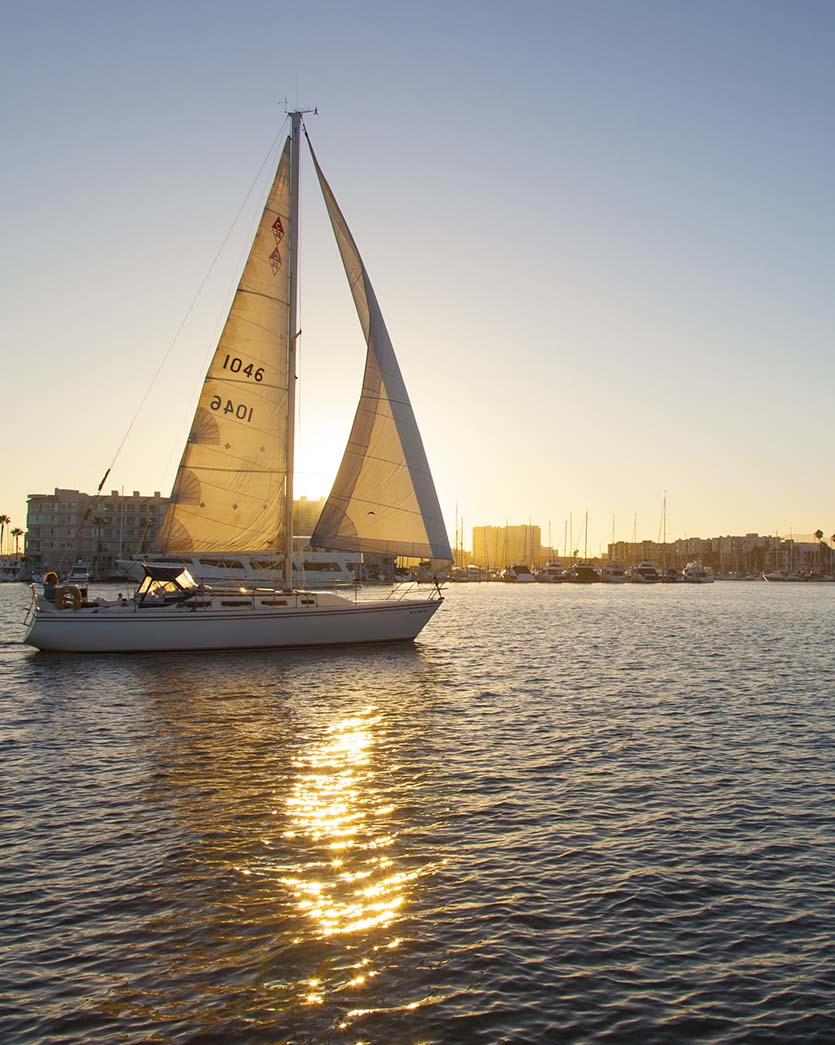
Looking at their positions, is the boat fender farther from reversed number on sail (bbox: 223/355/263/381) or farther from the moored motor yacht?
the moored motor yacht

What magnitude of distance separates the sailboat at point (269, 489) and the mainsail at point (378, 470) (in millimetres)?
51

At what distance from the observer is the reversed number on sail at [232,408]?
111 ft

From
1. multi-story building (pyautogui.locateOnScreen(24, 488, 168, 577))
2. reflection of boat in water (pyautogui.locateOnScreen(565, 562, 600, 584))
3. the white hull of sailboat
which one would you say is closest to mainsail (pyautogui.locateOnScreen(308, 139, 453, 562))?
the white hull of sailboat

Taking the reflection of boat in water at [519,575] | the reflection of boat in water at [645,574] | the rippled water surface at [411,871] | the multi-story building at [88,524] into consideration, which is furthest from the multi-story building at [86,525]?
the rippled water surface at [411,871]

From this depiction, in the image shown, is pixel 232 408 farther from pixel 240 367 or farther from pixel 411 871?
pixel 411 871

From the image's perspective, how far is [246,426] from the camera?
3431 centimetres

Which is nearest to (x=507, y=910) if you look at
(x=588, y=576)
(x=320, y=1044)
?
(x=320, y=1044)

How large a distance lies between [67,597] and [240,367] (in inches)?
439

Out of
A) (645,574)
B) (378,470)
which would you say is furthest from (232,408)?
(645,574)

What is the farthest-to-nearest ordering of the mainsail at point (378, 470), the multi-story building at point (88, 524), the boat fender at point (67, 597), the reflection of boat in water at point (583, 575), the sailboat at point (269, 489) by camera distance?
Answer: the reflection of boat in water at point (583, 575) < the multi-story building at point (88, 524) < the mainsail at point (378, 470) < the boat fender at point (67, 597) < the sailboat at point (269, 489)

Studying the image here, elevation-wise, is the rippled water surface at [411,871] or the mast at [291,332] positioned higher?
the mast at [291,332]

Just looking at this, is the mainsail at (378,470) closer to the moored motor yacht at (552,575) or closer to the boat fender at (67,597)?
the boat fender at (67,597)

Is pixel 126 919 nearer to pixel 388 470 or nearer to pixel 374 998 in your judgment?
pixel 374 998

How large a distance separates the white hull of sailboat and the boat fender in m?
0.54
